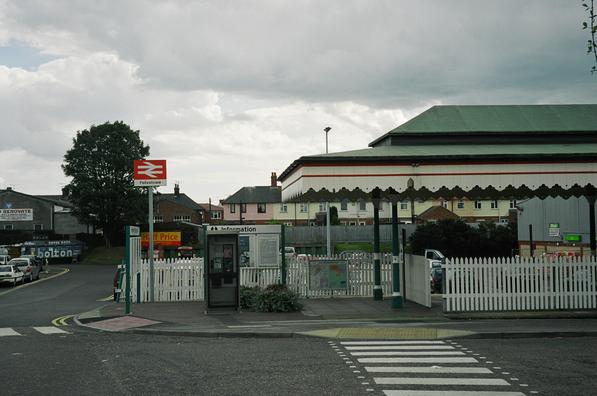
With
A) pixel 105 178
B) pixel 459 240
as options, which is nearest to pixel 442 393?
pixel 459 240

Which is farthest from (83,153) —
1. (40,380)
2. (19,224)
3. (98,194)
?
(40,380)

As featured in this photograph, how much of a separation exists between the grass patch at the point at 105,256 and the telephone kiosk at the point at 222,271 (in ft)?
178

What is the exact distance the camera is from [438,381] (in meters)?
10.4

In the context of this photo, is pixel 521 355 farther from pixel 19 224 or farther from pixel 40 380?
pixel 19 224

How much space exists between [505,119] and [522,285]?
22.3ft

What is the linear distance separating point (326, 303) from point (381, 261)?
321 centimetres

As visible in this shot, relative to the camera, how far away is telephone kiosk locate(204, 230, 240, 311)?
2100 cm

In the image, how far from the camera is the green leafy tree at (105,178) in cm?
7625

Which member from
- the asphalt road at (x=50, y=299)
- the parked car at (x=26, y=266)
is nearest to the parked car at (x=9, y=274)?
the asphalt road at (x=50, y=299)

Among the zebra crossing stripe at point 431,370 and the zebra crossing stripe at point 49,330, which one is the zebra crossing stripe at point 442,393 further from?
the zebra crossing stripe at point 49,330

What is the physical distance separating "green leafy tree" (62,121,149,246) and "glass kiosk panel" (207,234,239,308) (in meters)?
57.1

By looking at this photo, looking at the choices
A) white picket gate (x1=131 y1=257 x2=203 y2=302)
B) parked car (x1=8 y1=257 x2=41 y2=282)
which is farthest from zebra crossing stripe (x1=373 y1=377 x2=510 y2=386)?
parked car (x1=8 y1=257 x2=41 y2=282)

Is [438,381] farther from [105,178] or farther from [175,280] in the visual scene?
[105,178]

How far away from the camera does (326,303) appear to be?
2264cm
